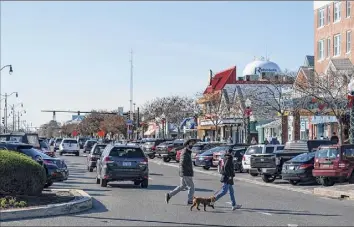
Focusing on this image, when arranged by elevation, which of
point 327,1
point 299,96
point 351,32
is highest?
point 327,1

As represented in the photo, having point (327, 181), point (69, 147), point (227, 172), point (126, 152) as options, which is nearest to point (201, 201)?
point (227, 172)

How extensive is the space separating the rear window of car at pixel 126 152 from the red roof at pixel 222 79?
57.0m

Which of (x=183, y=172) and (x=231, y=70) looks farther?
(x=231, y=70)

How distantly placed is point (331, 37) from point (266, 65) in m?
37.8

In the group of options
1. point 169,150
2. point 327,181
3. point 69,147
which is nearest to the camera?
point 327,181

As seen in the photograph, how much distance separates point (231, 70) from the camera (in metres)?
85.9

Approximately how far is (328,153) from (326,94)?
15.2 meters

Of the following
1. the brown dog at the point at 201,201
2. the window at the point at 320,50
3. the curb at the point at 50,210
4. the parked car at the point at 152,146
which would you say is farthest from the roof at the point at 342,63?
the curb at the point at 50,210

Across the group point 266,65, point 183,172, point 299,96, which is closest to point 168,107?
point 266,65

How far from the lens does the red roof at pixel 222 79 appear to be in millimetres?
83500

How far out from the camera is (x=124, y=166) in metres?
23.3

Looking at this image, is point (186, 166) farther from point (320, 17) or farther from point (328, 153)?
point (320, 17)

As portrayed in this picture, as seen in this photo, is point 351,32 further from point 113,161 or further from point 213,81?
point 213,81

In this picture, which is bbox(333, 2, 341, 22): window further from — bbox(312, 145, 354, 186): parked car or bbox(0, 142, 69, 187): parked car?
bbox(0, 142, 69, 187): parked car
